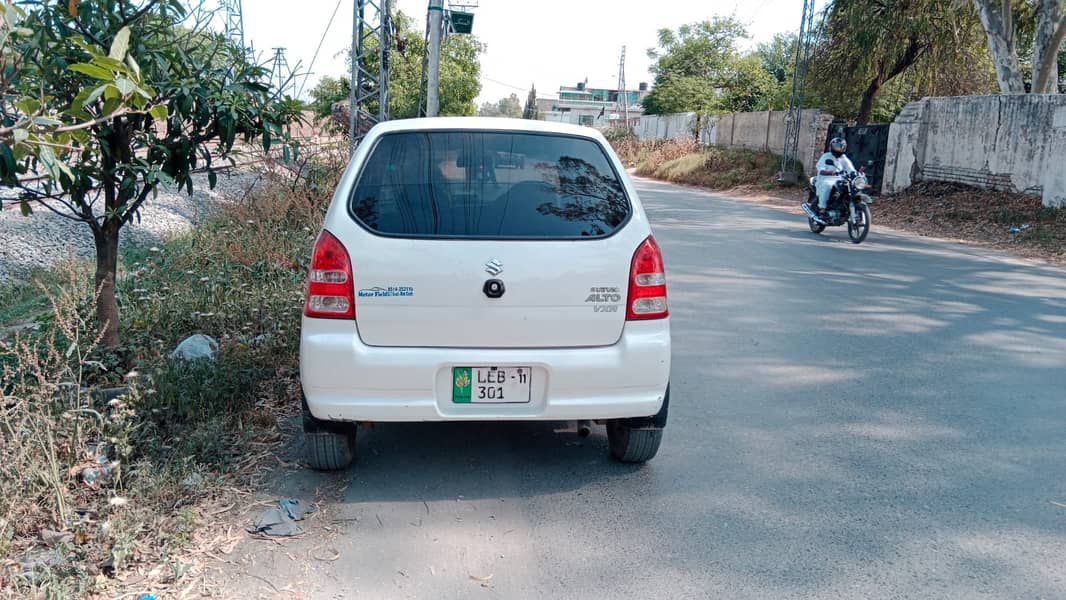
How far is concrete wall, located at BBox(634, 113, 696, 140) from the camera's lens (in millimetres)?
40625

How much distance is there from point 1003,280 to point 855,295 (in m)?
2.44

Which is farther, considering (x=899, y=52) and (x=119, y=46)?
(x=899, y=52)

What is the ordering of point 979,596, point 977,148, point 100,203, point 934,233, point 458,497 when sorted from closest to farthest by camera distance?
point 979,596
point 458,497
point 100,203
point 934,233
point 977,148

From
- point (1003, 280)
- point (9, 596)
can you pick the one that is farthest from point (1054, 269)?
point (9, 596)

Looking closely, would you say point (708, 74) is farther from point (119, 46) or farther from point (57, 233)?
point (119, 46)

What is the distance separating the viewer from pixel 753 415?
5.36 m

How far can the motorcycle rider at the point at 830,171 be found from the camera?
46.1 feet

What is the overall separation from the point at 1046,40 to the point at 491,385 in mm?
18736

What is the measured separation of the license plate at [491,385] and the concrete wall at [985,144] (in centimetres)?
1394

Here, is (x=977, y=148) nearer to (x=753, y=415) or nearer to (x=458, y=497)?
(x=753, y=415)

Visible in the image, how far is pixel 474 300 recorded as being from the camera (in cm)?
389

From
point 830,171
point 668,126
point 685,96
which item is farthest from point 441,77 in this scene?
point 830,171

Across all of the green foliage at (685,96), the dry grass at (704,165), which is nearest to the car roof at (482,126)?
the dry grass at (704,165)

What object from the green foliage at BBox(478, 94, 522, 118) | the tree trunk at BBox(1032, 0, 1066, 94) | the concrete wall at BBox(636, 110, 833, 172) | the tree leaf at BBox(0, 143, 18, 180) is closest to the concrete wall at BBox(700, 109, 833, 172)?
the concrete wall at BBox(636, 110, 833, 172)
